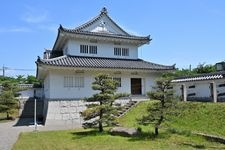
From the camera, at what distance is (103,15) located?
88.7 ft

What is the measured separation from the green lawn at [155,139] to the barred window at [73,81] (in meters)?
8.66

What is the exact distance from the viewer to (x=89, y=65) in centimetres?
2234

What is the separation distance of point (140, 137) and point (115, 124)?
3109 mm

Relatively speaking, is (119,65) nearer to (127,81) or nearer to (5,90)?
(127,81)

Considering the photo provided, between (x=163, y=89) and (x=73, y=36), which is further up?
(x=73, y=36)

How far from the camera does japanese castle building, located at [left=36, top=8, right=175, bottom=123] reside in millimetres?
21375

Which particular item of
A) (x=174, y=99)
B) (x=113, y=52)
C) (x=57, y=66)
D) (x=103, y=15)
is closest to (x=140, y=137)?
(x=174, y=99)

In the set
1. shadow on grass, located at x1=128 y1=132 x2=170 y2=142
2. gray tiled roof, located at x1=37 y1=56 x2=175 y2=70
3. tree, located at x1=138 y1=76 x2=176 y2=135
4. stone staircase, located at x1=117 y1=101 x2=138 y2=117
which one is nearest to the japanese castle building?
gray tiled roof, located at x1=37 y1=56 x2=175 y2=70

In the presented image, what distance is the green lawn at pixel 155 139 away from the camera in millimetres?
10719

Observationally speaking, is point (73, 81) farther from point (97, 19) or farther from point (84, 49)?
point (97, 19)

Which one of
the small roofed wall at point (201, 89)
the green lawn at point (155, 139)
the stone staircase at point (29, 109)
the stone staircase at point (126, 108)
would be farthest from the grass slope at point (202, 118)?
the stone staircase at point (29, 109)

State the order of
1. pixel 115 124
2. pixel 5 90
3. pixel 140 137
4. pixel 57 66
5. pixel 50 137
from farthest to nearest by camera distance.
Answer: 1. pixel 5 90
2. pixel 57 66
3. pixel 115 124
4. pixel 50 137
5. pixel 140 137

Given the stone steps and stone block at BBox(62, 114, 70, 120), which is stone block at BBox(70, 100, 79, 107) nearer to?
stone block at BBox(62, 114, 70, 120)

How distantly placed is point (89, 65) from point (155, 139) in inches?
458
